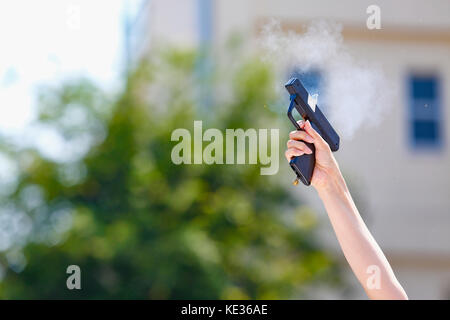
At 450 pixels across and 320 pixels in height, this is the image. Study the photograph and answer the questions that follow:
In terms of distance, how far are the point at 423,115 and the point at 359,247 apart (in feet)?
30.9

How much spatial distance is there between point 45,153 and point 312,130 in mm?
6992

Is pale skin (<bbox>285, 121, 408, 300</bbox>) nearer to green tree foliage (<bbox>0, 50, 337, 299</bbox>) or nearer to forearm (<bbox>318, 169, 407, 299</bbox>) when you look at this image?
forearm (<bbox>318, 169, 407, 299</bbox>)

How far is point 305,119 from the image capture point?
2.09 meters

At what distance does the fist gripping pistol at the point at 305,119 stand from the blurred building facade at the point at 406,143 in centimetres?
790

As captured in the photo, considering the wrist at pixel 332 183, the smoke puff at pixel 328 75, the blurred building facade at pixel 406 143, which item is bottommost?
the wrist at pixel 332 183

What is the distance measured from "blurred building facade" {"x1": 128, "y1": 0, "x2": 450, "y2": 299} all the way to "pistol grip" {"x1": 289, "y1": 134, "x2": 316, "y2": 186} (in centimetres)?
799

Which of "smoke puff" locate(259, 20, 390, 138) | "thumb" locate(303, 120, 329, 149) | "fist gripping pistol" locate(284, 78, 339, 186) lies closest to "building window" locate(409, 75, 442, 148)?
"smoke puff" locate(259, 20, 390, 138)

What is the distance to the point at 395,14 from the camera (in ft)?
Answer: 32.6

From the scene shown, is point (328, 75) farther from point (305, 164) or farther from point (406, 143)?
point (406, 143)

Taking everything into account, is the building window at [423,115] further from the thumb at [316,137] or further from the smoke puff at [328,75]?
the thumb at [316,137]

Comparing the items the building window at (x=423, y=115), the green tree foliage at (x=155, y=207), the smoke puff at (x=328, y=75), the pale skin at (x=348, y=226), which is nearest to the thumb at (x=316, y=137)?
the pale skin at (x=348, y=226)

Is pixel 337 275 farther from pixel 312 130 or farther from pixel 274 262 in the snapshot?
pixel 312 130

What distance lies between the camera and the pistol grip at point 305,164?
6.56 feet
